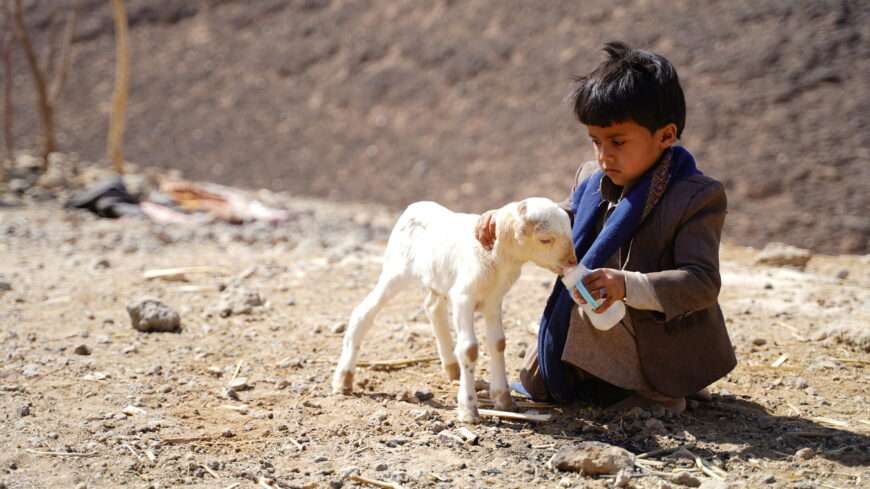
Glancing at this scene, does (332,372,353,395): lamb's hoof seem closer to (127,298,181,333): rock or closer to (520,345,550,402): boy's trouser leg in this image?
(520,345,550,402): boy's trouser leg

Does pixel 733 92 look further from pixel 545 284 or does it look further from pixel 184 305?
pixel 184 305

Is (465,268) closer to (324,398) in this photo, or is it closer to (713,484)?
(324,398)

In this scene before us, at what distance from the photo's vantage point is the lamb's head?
319 cm

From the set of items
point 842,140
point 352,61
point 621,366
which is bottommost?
point 621,366

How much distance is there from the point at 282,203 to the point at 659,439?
8477 millimetres

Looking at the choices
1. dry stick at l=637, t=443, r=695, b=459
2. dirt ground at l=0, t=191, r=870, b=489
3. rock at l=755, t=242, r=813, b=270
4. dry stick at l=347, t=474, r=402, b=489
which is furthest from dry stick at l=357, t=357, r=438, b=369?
rock at l=755, t=242, r=813, b=270

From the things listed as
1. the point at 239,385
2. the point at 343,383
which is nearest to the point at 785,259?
the point at 343,383

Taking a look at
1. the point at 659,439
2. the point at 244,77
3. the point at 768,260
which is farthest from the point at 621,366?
the point at 244,77

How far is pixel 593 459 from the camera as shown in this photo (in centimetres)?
307

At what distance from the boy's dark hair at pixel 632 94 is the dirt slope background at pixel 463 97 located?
22.7 ft

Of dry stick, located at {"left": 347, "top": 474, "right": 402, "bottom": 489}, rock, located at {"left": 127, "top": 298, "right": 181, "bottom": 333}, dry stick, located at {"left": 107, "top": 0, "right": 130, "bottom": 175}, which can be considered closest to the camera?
dry stick, located at {"left": 347, "top": 474, "right": 402, "bottom": 489}

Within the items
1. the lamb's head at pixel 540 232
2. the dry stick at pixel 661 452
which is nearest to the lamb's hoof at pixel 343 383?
the lamb's head at pixel 540 232

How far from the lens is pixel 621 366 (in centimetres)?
359

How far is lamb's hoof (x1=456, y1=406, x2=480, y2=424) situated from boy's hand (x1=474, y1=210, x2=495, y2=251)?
2.09 feet
